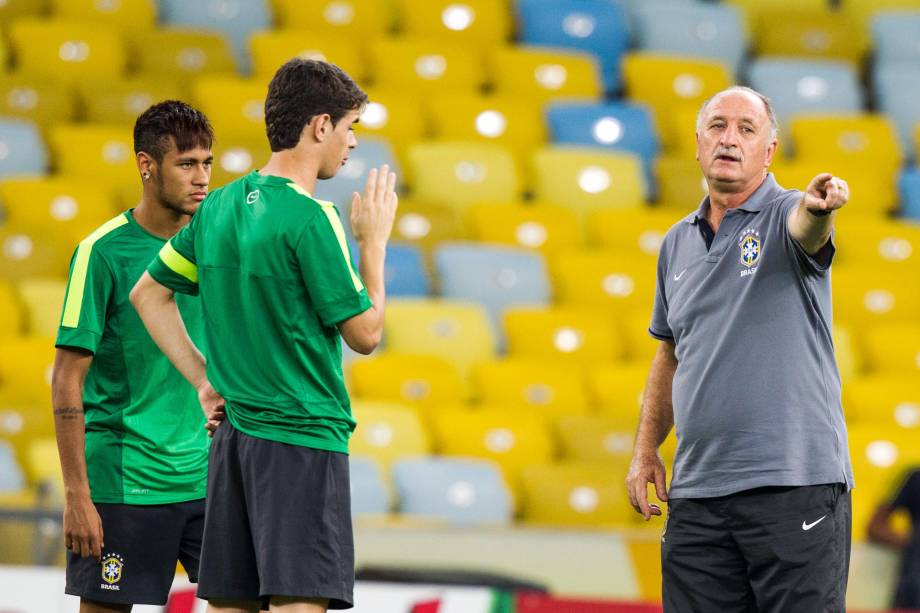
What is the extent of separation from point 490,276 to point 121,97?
233 centimetres

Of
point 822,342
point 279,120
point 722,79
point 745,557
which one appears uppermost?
point 722,79

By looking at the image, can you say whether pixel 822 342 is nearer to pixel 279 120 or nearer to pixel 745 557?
pixel 745 557

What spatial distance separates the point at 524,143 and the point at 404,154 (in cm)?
84

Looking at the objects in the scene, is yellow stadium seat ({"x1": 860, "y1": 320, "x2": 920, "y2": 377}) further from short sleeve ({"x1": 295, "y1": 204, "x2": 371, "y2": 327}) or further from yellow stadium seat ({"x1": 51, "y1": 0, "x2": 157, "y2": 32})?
short sleeve ({"x1": 295, "y1": 204, "x2": 371, "y2": 327})

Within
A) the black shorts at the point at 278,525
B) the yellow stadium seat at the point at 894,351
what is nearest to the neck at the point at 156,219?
the black shorts at the point at 278,525

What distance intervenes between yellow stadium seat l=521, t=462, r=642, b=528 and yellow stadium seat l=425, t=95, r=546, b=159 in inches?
112

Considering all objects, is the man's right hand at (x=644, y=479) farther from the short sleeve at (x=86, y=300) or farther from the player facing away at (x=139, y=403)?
the short sleeve at (x=86, y=300)

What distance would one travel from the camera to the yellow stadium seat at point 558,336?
26.8ft

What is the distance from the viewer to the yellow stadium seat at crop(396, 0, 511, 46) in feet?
33.6

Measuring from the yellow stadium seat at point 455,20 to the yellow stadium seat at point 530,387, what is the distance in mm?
3076

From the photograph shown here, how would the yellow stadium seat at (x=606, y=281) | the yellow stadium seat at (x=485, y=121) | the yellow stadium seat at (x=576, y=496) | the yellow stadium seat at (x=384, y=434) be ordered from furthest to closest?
the yellow stadium seat at (x=485, y=121) < the yellow stadium seat at (x=606, y=281) < the yellow stadium seat at (x=384, y=434) < the yellow stadium seat at (x=576, y=496)

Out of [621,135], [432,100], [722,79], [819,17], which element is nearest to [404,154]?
[432,100]

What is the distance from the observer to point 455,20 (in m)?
10.3

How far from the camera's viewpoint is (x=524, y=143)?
9.65 metres
